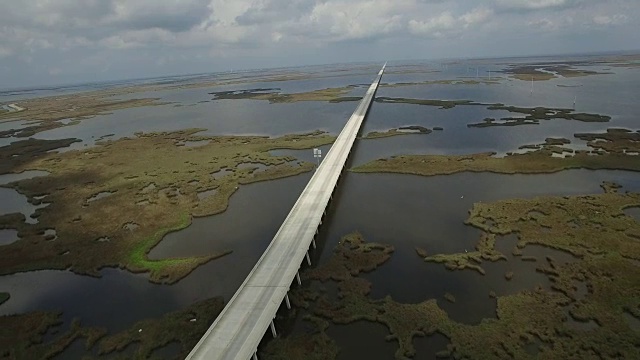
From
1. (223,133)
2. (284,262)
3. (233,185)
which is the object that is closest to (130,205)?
(233,185)

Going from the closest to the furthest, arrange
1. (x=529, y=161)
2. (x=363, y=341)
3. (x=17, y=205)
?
(x=363, y=341)
(x=17, y=205)
(x=529, y=161)

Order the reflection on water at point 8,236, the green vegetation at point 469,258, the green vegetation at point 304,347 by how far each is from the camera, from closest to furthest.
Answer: the green vegetation at point 304,347
the green vegetation at point 469,258
the reflection on water at point 8,236

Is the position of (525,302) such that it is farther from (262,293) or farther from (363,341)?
(262,293)

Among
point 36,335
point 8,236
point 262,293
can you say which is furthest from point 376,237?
point 8,236

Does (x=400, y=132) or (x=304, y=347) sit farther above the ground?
(x=400, y=132)

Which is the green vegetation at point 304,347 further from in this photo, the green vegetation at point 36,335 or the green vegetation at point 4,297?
the green vegetation at point 4,297

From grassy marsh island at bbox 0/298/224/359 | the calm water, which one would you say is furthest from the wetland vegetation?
grassy marsh island at bbox 0/298/224/359

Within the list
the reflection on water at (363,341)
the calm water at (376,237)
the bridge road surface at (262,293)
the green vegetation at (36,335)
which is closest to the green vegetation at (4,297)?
the calm water at (376,237)
